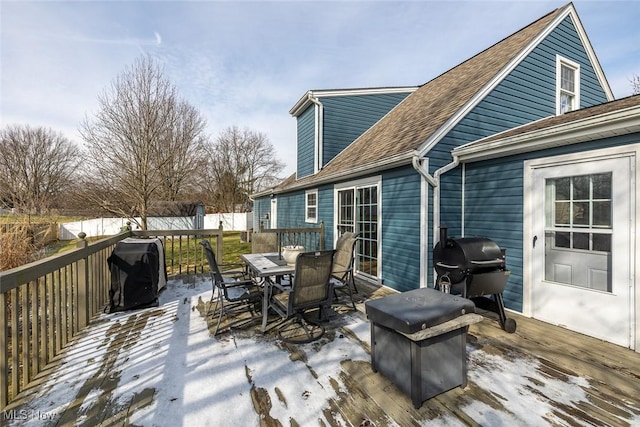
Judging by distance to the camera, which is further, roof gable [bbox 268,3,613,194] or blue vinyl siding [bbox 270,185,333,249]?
blue vinyl siding [bbox 270,185,333,249]

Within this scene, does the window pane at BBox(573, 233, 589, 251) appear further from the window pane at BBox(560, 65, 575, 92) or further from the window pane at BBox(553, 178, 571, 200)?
the window pane at BBox(560, 65, 575, 92)

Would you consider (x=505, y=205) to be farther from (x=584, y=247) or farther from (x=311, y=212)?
(x=311, y=212)

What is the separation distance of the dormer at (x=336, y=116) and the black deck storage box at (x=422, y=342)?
22.2 ft

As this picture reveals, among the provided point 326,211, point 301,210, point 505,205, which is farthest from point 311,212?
point 505,205

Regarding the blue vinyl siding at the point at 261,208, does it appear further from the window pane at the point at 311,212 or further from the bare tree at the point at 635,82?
the bare tree at the point at 635,82

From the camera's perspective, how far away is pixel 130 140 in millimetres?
9078

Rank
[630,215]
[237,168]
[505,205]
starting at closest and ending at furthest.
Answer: [630,215] < [505,205] < [237,168]

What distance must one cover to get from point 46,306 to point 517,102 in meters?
7.20

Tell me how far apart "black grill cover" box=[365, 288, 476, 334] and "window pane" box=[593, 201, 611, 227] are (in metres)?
2.25

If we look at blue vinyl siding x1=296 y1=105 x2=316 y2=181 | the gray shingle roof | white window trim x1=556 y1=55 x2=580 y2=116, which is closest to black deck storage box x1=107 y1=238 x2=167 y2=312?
the gray shingle roof

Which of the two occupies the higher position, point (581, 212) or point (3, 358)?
point (581, 212)

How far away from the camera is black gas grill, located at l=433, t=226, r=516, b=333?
2.96 m

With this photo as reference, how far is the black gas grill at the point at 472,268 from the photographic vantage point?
117 inches

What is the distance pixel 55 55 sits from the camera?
6258 mm
